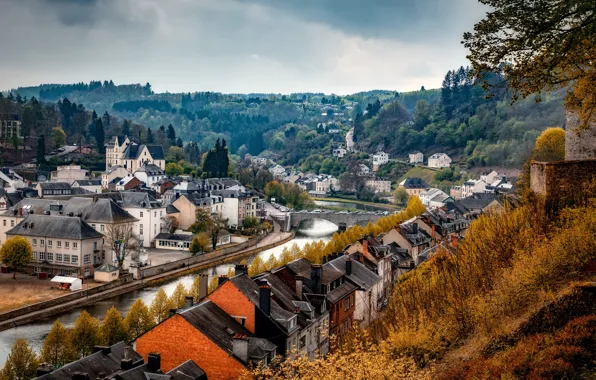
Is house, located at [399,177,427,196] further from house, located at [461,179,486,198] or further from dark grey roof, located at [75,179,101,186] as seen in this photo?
dark grey roof, located at [75,179,101,186]

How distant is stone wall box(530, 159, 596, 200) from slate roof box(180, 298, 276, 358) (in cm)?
762

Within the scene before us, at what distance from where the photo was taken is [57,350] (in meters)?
20.9

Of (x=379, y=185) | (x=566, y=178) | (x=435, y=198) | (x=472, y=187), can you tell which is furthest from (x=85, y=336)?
(x=379, y=185)

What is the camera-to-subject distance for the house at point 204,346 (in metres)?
15.7

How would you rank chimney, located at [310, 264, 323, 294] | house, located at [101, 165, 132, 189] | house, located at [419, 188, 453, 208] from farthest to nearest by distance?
1. house, located at [419, 188, 453, 208]
2. house, located at [101, 165, 132, 189]
3. chimney, located at [310, 264, 323, 294]

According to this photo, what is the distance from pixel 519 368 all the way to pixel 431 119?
11765cm

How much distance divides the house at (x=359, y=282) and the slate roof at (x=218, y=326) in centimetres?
606

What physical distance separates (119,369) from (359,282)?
11.8 meters

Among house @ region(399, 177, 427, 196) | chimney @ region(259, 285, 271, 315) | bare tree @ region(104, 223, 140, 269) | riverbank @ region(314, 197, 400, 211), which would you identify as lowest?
riverbank @ region(314, 197, 400, 211)

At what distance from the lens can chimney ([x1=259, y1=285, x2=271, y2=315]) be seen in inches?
698

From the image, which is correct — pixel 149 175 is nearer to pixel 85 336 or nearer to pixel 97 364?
pixel 85 336

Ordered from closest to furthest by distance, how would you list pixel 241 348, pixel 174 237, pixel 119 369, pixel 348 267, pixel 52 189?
pixel 119 369
pixel 241 348
pixel 348 267
pixel 174 237
pixel 52 189

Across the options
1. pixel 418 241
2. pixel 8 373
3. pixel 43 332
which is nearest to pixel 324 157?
pixel 418 241

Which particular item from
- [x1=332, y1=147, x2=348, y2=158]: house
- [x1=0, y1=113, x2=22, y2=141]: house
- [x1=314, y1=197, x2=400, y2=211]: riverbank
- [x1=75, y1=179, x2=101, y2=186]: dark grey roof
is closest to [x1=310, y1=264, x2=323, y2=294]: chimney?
[x1=75, y1=179, x2=101, y2=186]: dark grey roof
